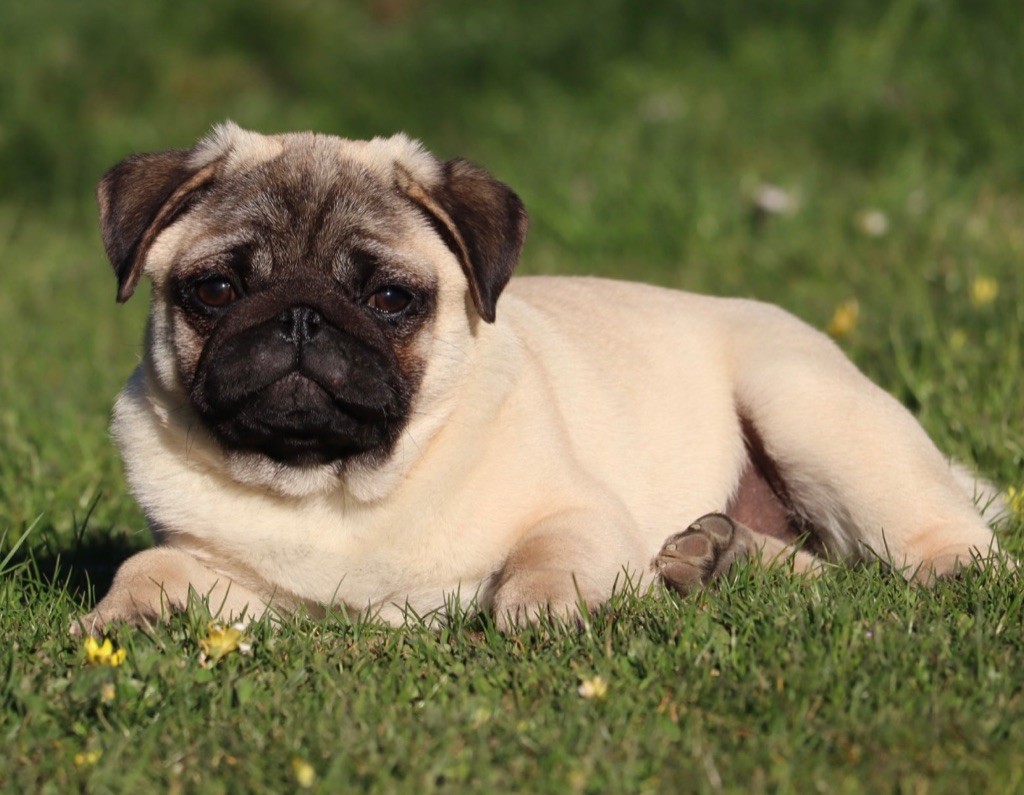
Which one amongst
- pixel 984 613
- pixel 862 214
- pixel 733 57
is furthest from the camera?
pixel 733 57

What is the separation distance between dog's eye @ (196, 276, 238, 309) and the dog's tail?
263 cm

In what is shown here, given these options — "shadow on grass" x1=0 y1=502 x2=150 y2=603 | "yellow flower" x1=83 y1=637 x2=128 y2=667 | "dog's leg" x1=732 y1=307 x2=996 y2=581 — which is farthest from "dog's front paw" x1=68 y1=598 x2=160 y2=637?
"dog's leg" x1=732 y1=307 x2=996 y2=581

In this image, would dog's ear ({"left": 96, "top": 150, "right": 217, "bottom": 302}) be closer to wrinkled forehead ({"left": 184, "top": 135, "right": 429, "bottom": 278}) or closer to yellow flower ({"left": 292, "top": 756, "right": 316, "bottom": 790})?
wrinkled forehead ({"left": 184, "top": 135, "right": 429, "bottom": 278})

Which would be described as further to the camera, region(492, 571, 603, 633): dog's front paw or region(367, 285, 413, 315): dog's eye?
region(367, 285, 413, 315): dog's eye

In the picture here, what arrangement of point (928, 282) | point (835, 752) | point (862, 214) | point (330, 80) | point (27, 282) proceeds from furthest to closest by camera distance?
1. point (330, 80)
2. point (27, 282)
3. point (862, 214)
4. point (928, 282)
5. point (835, 752)

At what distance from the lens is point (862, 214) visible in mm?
8469

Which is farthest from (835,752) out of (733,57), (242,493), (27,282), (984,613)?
(733,57)

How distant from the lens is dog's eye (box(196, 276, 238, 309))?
432cm

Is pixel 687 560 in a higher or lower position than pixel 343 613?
higher

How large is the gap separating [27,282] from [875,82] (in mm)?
6230

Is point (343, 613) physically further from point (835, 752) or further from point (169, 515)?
point (835, 752)

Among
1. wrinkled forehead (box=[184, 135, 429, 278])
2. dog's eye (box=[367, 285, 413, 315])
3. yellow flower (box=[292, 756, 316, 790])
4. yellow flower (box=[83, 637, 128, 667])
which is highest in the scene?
wrinkled forehead (box=[184, 135, 429, 278])

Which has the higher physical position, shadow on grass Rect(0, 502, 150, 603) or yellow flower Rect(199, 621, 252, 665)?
yellow flower Rect(199, 621, 252, 665)

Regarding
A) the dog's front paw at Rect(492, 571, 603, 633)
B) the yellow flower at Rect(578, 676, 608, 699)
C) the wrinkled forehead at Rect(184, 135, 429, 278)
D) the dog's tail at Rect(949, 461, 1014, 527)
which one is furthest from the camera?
the dog's tail at Rect(949, 461, 1014, 527)
